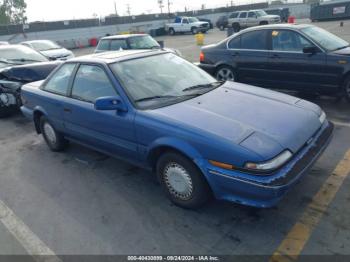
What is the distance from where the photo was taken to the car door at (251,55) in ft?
21.9

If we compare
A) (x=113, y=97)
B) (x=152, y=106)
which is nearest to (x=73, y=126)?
(x=113, y=97)

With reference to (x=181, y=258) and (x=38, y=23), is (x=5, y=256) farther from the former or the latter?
(x=38, y=23)

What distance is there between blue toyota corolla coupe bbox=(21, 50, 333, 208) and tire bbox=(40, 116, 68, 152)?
0.33 meters

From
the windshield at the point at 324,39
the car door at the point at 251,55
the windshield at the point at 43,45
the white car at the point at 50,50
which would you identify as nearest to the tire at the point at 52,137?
the car door at the point at 251,55

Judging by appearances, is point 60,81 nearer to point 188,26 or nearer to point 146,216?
point 146,216

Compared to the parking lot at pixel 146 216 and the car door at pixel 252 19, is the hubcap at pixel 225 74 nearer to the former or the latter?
the parking lot at pixel 146 216

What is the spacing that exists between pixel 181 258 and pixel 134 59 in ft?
7.84

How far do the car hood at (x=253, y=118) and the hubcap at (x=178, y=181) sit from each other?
474 mm

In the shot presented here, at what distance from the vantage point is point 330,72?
19.2 feet

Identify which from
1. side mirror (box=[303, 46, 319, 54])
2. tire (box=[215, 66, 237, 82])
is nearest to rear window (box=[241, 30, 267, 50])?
tire (box=[215, 66, 237, 82])

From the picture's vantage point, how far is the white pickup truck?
31.3m

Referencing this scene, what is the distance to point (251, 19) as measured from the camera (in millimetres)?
28297

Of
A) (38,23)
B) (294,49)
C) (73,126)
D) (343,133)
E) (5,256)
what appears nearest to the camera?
(5,256)

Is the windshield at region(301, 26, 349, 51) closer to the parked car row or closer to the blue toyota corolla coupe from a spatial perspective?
the parked car row
